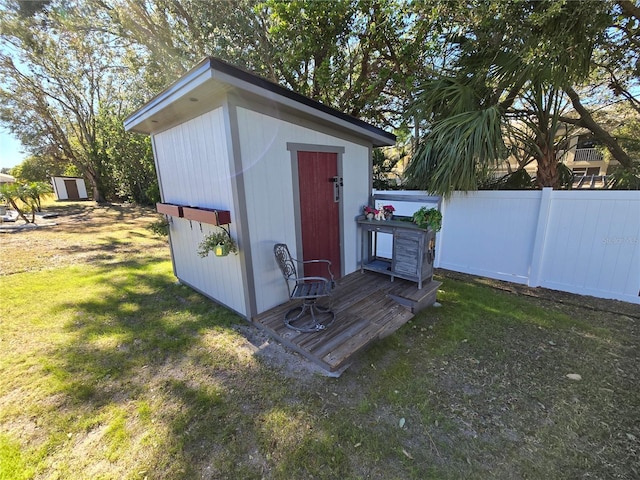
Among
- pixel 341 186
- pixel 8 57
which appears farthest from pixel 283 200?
pixel 8 57

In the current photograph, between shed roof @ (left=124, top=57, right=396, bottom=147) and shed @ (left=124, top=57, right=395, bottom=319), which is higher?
shed roof @ (left=124, top=57, right=396, bottom=147)

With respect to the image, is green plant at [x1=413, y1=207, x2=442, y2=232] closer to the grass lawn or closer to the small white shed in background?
the grass lawn

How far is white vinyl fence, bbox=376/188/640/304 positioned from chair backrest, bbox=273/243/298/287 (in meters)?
3.26

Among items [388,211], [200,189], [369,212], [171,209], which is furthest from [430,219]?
[171,209]

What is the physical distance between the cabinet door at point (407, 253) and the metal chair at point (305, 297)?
1212 mm

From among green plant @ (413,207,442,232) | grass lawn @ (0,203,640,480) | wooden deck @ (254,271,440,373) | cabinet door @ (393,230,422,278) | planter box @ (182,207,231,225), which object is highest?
planter box @ (182,207,231,225)

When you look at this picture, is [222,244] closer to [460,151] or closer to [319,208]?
[319,208]

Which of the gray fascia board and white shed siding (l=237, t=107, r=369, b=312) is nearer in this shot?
the gray fascia board

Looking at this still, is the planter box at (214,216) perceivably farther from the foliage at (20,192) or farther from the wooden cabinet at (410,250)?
the foliage at (20,192)

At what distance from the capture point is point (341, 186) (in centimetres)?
407

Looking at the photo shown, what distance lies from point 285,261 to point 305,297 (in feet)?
2.27

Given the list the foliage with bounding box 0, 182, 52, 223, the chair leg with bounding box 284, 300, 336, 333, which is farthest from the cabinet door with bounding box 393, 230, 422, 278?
the foliage with bounding box 0, 182, 52, 223

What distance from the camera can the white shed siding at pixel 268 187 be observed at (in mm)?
2922

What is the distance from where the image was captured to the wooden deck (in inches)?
101
